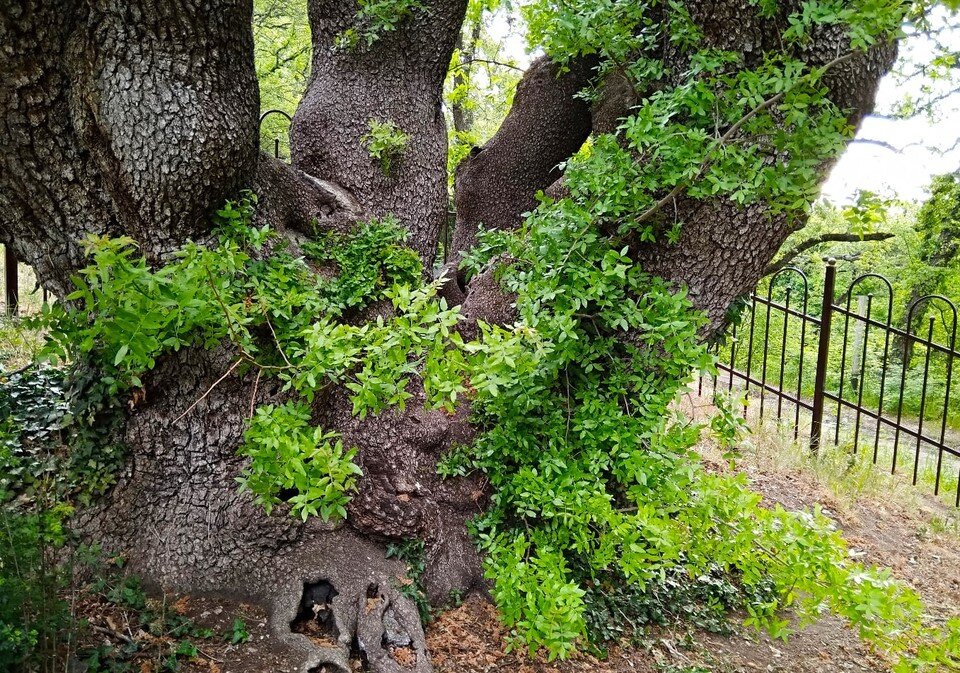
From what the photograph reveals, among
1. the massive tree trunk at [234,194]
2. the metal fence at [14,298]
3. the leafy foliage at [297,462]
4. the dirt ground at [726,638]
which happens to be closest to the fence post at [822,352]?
the dirt ground at [726,638]

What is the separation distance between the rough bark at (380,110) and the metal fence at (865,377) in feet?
6.96

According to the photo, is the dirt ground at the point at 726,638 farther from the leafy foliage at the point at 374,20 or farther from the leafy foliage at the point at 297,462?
the leafy foliage at the point at 374,20

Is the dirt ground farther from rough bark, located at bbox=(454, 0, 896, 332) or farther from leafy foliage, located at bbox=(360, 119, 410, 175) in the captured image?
leafy foliage, located at bbox=(360, 119, 410, 175)

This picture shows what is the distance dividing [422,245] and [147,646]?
97.9 inches

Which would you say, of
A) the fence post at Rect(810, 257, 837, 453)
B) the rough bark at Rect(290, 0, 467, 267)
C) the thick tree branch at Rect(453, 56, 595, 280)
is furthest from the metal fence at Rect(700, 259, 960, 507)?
the rough bark at Rect(290, 0, 467, 267)

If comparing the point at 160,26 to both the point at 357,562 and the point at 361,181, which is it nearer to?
the point at 361,181

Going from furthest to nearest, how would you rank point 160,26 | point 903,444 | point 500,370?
point 903,444 < point 160,26 < point 500,370

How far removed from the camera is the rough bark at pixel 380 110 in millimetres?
3875

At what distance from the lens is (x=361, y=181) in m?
3.87

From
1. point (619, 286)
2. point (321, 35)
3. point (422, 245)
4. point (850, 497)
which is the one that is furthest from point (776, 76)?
point (850, 497)

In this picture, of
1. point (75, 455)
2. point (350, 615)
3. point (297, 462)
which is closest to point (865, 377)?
point (350, 615)

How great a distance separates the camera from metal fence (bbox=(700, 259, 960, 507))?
5.67 metres

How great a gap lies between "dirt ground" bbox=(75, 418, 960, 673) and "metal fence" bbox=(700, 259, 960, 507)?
76cm

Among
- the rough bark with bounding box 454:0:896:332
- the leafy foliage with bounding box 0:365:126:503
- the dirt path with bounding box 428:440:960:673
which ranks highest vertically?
the rough bark with bounding box 454:0:896:332
